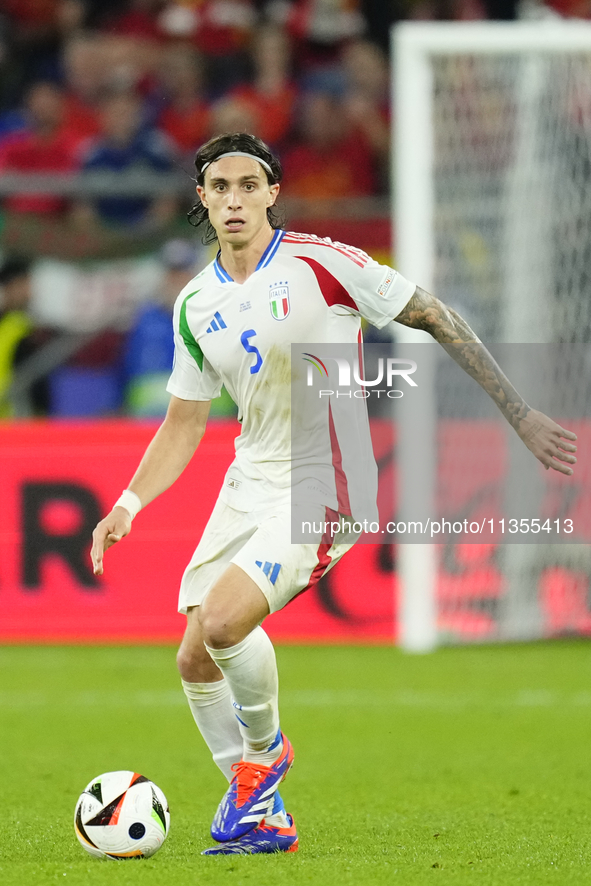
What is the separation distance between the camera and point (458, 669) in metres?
8.88

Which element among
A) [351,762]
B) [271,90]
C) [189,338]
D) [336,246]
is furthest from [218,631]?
[271,90]

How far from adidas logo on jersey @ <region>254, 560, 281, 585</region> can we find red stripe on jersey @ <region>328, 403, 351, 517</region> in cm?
33

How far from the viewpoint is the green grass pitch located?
164 inches

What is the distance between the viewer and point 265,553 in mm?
4242

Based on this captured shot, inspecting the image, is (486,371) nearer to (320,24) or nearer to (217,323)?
(217,323)

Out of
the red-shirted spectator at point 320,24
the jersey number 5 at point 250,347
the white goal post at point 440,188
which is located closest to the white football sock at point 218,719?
the jersey number 5 at point 250,347

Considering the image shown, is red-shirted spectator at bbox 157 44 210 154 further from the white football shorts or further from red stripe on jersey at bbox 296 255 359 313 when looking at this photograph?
the white football shorts

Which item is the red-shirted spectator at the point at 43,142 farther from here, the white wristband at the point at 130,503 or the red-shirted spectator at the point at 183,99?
the white wristband at the point at 130,503

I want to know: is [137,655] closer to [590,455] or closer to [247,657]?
[590,455]

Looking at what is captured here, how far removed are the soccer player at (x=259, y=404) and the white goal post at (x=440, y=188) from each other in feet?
14.5

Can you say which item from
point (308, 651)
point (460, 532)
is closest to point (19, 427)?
point (308, 651)

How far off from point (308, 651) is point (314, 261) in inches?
216

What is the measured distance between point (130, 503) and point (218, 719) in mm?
765

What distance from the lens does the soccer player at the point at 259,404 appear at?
4312mm
